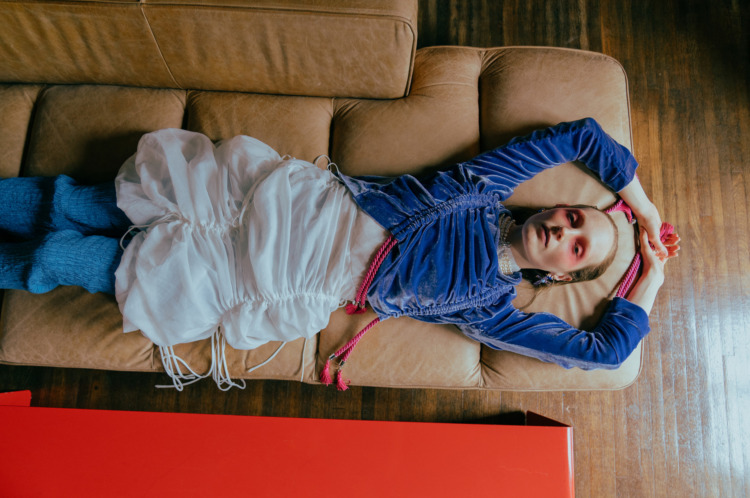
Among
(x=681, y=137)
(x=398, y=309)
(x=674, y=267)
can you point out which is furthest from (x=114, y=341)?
(x=681, y=137)

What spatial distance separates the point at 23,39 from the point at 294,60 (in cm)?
76

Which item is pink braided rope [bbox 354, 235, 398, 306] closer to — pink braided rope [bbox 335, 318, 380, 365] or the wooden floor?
pink braided rope [bbox 335, 318, 380, 365]

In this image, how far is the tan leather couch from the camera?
114 centimetres

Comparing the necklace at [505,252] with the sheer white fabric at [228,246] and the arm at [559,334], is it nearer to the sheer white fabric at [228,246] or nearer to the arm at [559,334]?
the arm at [559,334]

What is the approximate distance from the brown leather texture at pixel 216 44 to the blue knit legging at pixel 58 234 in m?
0.37

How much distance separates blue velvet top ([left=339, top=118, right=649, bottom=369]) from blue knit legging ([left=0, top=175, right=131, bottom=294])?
67cm

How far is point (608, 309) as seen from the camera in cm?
129

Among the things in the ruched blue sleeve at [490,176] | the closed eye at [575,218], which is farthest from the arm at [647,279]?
the closed eye at [575,218]

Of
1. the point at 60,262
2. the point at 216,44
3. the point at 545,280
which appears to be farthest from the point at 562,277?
the point at 60,262

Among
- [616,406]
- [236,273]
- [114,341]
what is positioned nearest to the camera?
[236,273]

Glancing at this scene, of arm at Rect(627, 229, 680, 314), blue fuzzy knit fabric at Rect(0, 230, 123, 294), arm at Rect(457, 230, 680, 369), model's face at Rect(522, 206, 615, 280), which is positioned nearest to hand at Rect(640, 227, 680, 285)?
arm at Rect(627, 229, 680, 314)

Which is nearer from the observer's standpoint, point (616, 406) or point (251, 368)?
point (251, 368)

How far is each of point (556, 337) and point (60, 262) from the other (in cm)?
133

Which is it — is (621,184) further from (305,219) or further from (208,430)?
(208,430)
